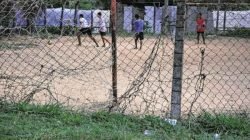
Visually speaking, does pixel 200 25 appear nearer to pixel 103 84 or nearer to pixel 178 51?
pixel 103 84

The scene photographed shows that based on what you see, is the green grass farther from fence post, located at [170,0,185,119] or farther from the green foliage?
fence post, located at [170,0,185,119]

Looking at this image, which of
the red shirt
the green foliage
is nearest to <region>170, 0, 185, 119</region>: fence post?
the green foliage

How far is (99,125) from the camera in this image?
4.38m

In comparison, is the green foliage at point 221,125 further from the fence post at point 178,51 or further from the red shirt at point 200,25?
the red shirt at point 200,25

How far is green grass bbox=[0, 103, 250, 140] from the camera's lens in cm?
405

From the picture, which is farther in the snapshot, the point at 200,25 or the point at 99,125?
the point at 200,25

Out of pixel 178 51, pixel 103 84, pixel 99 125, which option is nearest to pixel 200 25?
pixel 103 84

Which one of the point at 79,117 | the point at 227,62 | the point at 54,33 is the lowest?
the point at 227,62

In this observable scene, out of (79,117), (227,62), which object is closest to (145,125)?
(79,117)

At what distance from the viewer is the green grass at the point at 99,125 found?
405cm

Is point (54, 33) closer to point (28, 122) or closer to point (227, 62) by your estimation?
point (28, 122)

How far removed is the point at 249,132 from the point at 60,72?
246 cm

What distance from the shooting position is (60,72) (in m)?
5.71

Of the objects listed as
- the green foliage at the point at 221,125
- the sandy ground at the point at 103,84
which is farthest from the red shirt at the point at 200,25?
the green foliage at the point at 221,125
